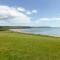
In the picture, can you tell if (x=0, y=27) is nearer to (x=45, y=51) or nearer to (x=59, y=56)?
(x=45, y=51)

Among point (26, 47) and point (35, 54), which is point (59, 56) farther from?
point (26, 47)

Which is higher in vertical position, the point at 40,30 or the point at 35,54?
the point at 40,30

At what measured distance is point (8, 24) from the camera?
23.9 ft

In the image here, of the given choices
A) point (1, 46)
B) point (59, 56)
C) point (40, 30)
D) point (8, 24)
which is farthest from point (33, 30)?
point (59, 56)

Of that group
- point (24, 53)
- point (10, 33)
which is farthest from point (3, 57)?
point (10, 33)

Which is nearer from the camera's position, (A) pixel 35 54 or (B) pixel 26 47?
(A) pixel 35 54

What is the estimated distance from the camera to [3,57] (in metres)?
5.31

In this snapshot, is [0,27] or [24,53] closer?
[24,53]

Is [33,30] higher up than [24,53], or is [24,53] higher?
[33,30]

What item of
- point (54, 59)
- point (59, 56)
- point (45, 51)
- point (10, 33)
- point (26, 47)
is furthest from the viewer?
point (10, 33)

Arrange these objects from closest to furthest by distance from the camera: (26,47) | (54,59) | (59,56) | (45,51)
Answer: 1. (54,59)
2. (59,56)
3. (45,51)
4. (26,47)

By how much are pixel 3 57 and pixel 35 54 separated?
1.11 meters

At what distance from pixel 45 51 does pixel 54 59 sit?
0.94 m

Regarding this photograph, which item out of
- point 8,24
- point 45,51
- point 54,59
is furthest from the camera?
point 8,24
